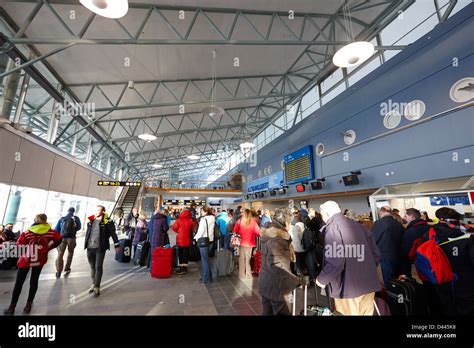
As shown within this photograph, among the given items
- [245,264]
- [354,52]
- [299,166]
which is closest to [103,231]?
[245,264]

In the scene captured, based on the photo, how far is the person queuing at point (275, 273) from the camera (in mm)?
2051

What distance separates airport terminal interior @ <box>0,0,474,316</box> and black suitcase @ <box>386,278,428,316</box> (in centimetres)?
2

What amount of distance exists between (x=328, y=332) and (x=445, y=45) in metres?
7.14

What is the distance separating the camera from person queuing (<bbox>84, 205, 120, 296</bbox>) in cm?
363

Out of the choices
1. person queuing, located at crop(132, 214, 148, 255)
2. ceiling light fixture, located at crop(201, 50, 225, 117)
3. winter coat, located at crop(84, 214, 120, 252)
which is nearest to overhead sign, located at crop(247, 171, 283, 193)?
ceiling light fixture, located at crop(201, 50, 225, 117)

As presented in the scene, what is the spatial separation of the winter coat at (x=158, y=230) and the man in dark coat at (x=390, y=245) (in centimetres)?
463

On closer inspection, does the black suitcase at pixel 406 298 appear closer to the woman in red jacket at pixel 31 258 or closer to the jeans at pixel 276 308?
the jeans at pixel 276 308

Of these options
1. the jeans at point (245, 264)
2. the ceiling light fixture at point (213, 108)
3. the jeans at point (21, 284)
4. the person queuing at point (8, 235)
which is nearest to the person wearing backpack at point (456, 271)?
the jeans at point (245, 264)

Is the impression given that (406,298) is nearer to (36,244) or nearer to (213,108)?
(36,244)

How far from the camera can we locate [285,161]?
39.0 ft

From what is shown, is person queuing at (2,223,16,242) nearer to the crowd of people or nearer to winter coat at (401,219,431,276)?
the crowd of people

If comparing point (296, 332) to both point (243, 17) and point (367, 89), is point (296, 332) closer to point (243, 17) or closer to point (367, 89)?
point (243, 17)

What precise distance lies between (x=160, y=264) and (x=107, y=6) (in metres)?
4.91

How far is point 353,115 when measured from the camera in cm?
748
